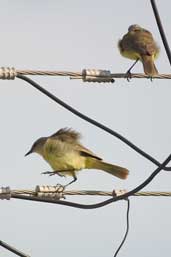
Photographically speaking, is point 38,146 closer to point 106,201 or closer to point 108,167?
point 108,167

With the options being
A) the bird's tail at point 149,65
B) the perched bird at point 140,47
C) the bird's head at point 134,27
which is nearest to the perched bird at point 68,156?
the bird's tail at point 149,65

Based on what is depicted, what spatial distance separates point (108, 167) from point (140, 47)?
262 cm

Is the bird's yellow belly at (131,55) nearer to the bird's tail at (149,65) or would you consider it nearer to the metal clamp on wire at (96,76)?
the bird's tail at (149,65)

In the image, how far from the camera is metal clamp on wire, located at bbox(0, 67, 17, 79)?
8.62m

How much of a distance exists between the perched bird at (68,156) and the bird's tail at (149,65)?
1029 millimetres

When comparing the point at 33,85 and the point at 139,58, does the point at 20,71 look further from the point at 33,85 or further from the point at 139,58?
the point at 139,58

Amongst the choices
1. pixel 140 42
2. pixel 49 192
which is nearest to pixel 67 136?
pixel 140 42

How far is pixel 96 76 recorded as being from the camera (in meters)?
9.28

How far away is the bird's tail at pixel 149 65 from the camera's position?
12.1m

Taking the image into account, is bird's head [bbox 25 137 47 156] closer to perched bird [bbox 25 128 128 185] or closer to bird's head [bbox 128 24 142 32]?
perched bird [bbox 25 128 128 185]

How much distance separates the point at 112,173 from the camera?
11.1 meters

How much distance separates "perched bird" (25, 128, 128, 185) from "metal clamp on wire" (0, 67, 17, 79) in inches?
115

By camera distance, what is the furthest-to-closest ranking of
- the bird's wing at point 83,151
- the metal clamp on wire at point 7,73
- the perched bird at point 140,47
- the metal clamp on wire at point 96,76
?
the perched bird at point 140,47 → the bird's wing at point 83,151 → the metal clamp on wire at point 96,76 → the metal clamp on wire at point 7,73

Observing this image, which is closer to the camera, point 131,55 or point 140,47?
point 140,47
